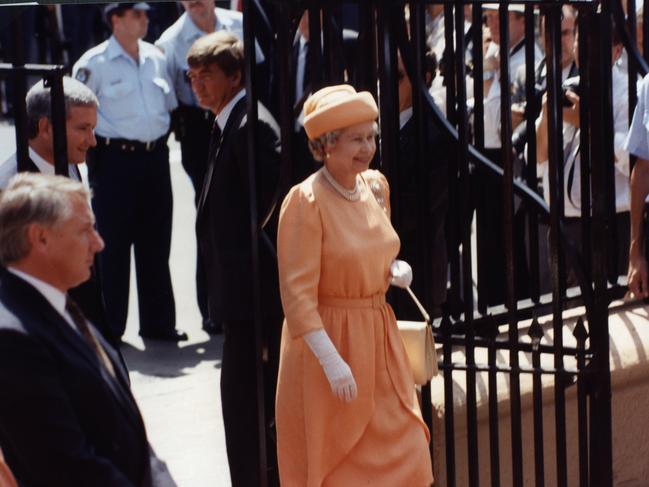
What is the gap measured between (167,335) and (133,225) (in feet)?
2.21

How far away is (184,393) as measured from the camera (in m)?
8.04

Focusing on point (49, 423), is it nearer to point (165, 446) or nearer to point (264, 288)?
point (264, 288)

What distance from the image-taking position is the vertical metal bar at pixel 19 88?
14.4 feet

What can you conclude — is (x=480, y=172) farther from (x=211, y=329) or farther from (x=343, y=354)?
(x=211, y=329)

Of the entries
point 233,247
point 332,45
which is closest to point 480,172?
point 332,45

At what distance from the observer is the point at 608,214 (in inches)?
253

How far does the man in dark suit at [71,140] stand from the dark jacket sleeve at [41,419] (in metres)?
1.03

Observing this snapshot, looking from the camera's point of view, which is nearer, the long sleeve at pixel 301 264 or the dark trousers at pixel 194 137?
the long sleeve at pixel 301 264

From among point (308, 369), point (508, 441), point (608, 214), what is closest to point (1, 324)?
point (308, 369)

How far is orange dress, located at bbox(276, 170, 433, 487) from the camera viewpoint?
4973 millimetres

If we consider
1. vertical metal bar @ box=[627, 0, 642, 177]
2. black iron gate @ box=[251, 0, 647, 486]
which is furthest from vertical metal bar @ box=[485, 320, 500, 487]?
vertical metal bar @ box=[627, 0, 642, 177]

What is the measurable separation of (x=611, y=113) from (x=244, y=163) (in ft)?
5.24

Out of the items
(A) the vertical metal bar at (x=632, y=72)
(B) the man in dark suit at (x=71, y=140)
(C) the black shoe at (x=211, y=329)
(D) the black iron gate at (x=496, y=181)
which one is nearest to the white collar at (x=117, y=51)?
(C) the black shoe at (x=211, y=329)

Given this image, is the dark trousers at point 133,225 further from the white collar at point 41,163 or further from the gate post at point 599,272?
the gate post at point 599,272
